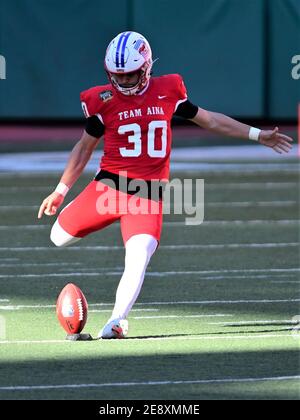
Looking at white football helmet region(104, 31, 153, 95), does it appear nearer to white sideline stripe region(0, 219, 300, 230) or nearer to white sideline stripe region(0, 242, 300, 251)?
white sideline stripe region(0, 242, 300, 251)

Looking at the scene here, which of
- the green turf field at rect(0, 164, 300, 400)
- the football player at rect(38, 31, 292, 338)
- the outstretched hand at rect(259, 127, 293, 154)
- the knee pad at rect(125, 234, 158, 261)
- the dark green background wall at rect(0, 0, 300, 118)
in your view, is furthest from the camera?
the dark green background wall at rect(0, 0, 300, 118)

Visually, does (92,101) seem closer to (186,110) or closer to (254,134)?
(186,110)

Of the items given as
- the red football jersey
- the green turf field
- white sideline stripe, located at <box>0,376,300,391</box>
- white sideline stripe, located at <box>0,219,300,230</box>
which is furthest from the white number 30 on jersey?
white sideline stripe, located at <box>0,219,300,230</box>

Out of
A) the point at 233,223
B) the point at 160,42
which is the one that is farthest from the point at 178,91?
the point at 160,42

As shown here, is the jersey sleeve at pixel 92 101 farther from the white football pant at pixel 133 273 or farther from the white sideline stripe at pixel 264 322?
the white sideline stripe at pixel 264 322

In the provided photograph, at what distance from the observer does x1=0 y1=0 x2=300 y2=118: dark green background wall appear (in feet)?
88.0

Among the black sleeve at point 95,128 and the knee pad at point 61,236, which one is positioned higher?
the black sleeve at point 95,128

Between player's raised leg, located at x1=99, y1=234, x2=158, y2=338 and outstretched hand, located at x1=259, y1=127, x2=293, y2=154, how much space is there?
1069 millimetres

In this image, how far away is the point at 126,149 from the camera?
9305 millimetres

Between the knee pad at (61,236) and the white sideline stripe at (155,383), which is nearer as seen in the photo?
the white sideline stripe at (155,383)

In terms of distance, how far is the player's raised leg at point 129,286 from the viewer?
28.9 ft

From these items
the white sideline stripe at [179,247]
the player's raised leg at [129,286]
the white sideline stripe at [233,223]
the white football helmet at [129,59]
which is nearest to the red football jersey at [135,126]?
the white football helmet at [129,59]

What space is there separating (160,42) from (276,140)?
17638mm

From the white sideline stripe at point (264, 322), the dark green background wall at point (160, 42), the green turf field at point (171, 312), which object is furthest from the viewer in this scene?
the dark green background wall at point (160, 42)
